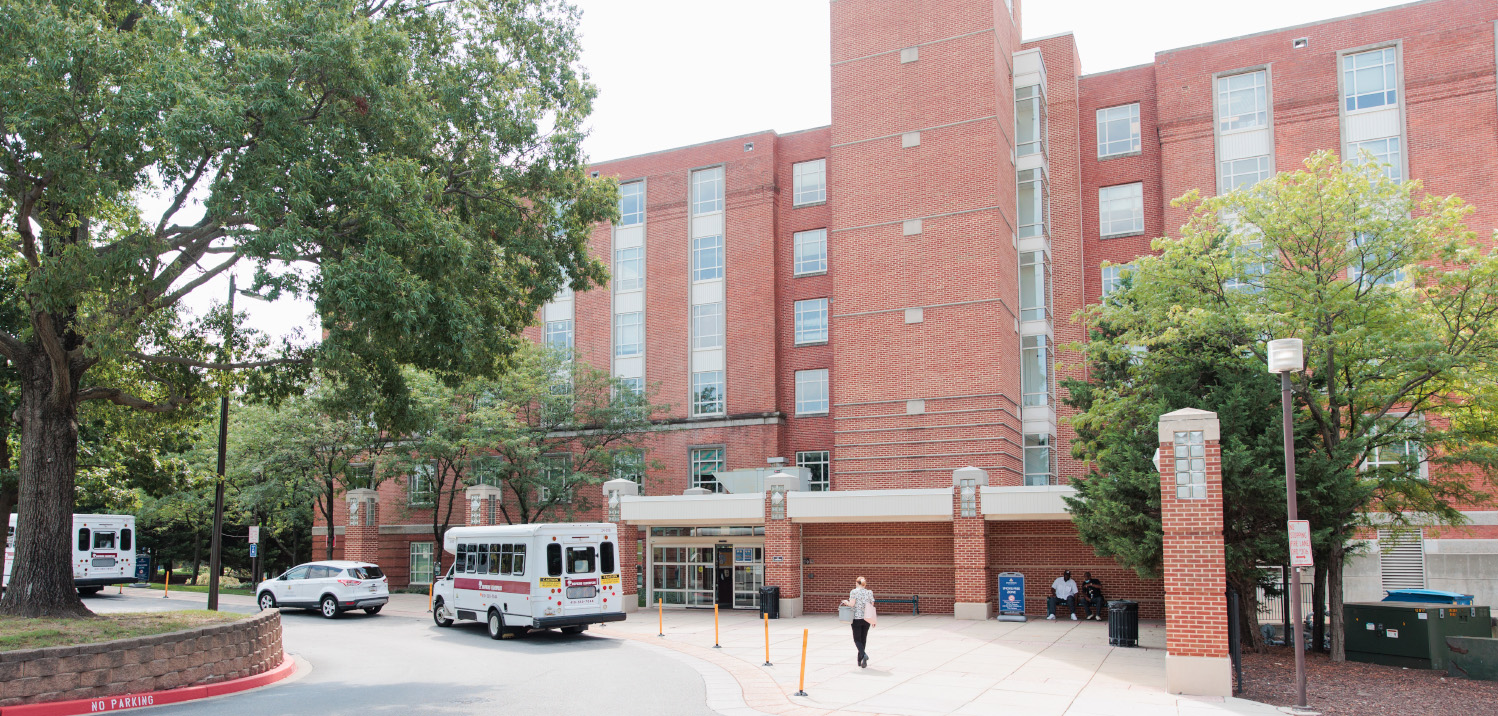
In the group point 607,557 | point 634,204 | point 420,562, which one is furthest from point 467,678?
point 420,562

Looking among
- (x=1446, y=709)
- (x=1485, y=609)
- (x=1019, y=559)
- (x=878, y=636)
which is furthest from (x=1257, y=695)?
(x=1019, y=559)

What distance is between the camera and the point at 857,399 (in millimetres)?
35312

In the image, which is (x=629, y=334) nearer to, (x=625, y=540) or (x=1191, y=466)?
(x=625, y=540)

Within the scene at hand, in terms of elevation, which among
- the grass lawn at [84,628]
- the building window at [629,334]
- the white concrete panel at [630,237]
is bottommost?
the grass lawn at [84,628]

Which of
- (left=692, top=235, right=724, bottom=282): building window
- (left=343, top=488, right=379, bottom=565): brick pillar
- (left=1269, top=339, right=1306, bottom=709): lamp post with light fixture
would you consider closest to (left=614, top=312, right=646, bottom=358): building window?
(left=692, top=235, right=724, bottom=282): building window

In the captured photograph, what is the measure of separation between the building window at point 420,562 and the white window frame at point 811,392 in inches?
734

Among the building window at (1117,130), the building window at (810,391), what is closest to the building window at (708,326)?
the building window at (810,391)

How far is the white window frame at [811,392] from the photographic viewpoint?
132 feet

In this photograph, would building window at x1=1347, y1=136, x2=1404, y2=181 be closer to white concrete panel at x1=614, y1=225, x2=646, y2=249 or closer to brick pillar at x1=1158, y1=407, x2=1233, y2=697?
brick pillar at x1=1158, y1=407, x2=1233, y2=697

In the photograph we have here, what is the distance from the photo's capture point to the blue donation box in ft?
88.2

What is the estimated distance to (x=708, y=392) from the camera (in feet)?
137

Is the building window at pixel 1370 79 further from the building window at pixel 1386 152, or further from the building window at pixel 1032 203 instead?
the building window at pixel 1032 203

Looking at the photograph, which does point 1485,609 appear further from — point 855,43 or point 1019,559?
point 855,43

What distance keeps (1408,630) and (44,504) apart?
23.7 metres
